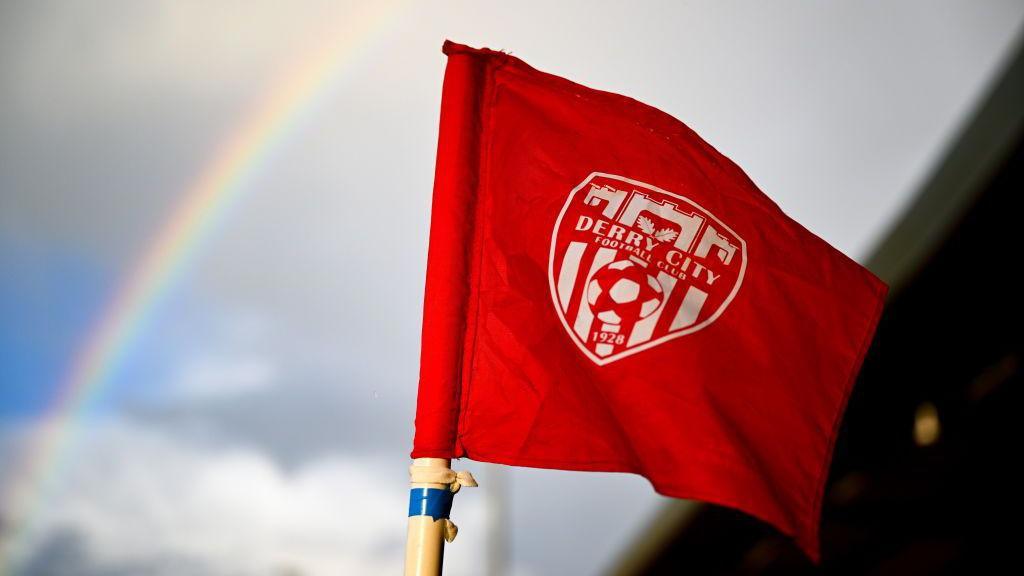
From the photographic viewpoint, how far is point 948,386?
213 inches

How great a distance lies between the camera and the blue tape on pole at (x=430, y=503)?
323cm

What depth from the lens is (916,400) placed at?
5.67 metres

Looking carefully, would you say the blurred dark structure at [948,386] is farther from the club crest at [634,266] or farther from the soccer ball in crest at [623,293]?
the soccer ball in crest at [623,293]

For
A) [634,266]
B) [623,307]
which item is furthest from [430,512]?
[634,266]

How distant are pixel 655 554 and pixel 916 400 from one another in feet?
12.0

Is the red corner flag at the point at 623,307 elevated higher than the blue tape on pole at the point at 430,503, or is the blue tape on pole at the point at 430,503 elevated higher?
the red corner flag at the point at 623,307

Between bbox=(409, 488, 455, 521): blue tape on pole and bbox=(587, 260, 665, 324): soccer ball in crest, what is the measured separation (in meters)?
1.10

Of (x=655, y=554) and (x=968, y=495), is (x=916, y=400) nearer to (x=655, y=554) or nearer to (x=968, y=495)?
(x=968, y=495)

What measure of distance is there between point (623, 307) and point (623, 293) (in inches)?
2.8

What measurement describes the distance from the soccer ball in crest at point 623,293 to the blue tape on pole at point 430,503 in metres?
1.10

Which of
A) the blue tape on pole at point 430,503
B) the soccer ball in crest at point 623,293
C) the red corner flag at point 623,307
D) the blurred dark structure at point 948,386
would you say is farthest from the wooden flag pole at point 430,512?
the blurred dark structure at point 948,386

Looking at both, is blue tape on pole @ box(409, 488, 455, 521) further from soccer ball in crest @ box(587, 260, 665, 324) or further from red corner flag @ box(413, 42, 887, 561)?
soccer ball in crest @ box(587, 260, 665, 324)

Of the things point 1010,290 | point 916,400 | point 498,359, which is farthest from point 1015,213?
point 498,359

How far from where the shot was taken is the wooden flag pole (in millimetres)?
3164
